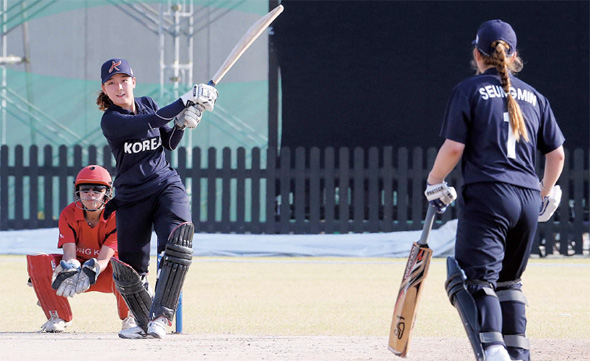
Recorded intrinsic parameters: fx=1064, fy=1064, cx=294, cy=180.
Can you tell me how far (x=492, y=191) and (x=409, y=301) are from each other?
0.67m

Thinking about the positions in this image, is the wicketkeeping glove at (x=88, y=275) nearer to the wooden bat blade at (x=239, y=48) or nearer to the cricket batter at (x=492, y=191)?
the wooden bat blade at (x=239, y=48)

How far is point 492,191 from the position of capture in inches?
191

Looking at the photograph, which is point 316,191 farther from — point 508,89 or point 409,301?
point 508,89

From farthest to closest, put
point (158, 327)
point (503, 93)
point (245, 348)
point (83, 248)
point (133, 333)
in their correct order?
point (83, 248)
point (133, 333)
point (158, 327)
point (245, 348)
point (503, 93)

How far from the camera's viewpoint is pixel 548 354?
18.4 feet

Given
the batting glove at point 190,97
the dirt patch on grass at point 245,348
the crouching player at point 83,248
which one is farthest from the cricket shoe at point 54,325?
the batting glove at point 190,97

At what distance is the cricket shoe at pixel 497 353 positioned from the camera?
4695 millimetres

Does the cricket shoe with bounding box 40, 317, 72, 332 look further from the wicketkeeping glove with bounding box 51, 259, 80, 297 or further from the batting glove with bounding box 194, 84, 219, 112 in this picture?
the batting glove with bounding box 194, 84, 219, 112

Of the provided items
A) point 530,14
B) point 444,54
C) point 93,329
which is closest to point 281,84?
point 444,54

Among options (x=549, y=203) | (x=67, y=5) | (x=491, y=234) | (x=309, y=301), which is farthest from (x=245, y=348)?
(x=67, y=5)

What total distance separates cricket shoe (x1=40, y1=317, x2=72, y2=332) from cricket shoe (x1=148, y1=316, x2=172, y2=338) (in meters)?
0.97

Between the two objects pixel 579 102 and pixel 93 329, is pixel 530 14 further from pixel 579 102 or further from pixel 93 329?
pixel 93 329

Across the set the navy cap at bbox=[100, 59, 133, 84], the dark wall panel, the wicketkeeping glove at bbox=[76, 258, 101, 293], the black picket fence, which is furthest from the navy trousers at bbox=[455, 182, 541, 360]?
the dark wall panel

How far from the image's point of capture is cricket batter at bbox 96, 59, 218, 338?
5984mm
